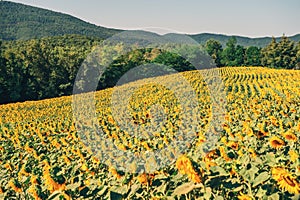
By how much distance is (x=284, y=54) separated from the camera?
50.7 meters

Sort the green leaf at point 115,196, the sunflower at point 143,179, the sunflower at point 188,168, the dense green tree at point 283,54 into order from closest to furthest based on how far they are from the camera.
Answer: the sunflower at point 188,168, the green leaf at point 115,196, the sunflower at point 143,179, the dense green tree at point 283,54

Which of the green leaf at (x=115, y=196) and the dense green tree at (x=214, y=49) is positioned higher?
the green leaf at (x=115, y=196)

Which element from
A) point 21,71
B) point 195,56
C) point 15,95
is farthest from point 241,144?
point 195,56

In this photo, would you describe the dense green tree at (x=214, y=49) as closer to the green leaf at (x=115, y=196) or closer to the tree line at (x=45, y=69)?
the tree line at (x=45, y=69)

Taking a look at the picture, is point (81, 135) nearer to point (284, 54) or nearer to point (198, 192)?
point (198, 192)

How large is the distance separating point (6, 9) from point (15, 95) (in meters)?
124

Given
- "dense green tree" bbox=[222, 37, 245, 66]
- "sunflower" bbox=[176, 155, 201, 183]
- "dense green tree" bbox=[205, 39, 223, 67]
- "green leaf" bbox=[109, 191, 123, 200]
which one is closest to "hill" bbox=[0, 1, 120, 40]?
"dense green tree" bbox=[205, 39, 223, 67]

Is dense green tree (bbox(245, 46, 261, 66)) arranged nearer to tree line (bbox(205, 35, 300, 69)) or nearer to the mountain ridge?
tree line (bbox(205, 35, 300, 69))

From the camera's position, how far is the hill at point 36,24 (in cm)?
12612

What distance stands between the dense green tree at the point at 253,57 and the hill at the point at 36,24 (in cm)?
7247

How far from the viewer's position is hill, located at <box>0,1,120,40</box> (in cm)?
12612

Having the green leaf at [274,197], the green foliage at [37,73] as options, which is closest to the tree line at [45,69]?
the green foliage at [37,73]

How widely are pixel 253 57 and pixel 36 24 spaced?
314 feet

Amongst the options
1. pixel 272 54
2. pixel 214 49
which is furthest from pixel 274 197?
pixel 214 49
